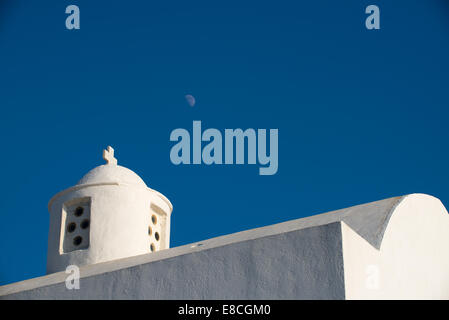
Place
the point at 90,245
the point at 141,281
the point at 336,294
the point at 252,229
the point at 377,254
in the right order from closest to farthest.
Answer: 1. the point at 336,294
2. the point at 377,254
3. the point at 141,281
4. the point at 252,229
5. the point at 90,245

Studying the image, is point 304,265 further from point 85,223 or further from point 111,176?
point 111,176

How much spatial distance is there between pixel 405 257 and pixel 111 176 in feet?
19.4

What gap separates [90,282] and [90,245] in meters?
2.59

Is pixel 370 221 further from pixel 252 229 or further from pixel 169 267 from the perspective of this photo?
pixel 169 267

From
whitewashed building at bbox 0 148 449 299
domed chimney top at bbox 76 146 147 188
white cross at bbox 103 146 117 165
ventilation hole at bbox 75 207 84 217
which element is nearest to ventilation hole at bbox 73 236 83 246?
ventilation hole at bbox 75 207 84 217

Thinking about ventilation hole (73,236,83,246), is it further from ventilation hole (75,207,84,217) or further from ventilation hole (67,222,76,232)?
ventilation hole (75,207,84,217)

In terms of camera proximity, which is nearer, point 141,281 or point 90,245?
point 141,281

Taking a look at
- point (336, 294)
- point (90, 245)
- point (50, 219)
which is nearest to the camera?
point (336, 294)
